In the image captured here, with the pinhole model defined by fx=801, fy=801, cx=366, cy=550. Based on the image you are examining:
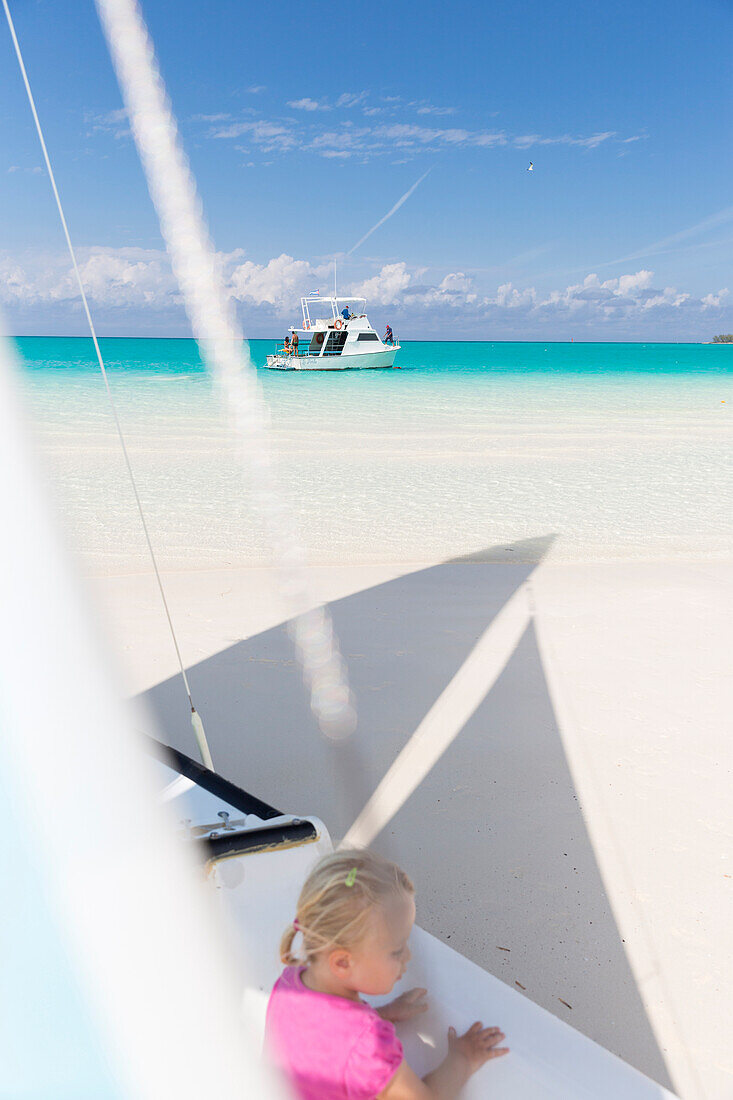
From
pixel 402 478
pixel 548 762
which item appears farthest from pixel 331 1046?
pixel 402 478

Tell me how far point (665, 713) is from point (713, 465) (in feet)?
29.3

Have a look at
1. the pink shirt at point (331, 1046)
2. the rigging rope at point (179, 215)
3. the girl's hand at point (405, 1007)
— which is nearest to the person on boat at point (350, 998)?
the pink shirt at point (331, 1046)

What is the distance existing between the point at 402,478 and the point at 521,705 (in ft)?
21.8

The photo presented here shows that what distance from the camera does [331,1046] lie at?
1.14 metres

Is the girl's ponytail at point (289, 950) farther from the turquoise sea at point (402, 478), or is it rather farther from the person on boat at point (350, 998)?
the turquoise sea at point (402, 478)

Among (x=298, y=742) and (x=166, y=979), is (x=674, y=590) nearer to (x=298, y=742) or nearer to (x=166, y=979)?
(x=298, y=742)

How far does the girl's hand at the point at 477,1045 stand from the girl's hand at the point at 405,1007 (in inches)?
3.1

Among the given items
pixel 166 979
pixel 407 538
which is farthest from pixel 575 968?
pixel 407 538

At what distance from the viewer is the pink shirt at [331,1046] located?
3.67 feet

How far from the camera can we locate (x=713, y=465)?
11.2m

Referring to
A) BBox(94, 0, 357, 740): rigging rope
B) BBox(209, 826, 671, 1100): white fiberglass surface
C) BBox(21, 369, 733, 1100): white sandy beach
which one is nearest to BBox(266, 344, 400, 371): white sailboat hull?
BBox(21, 369, 733, 1100): white sandy beach

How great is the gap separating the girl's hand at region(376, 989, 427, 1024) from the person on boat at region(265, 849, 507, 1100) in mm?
105

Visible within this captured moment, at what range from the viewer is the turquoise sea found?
652 cm

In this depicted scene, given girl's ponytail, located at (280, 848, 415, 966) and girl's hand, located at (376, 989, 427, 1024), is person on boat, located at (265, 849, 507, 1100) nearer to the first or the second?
girl's ponytail, located at (280, 848, 415, 966)
